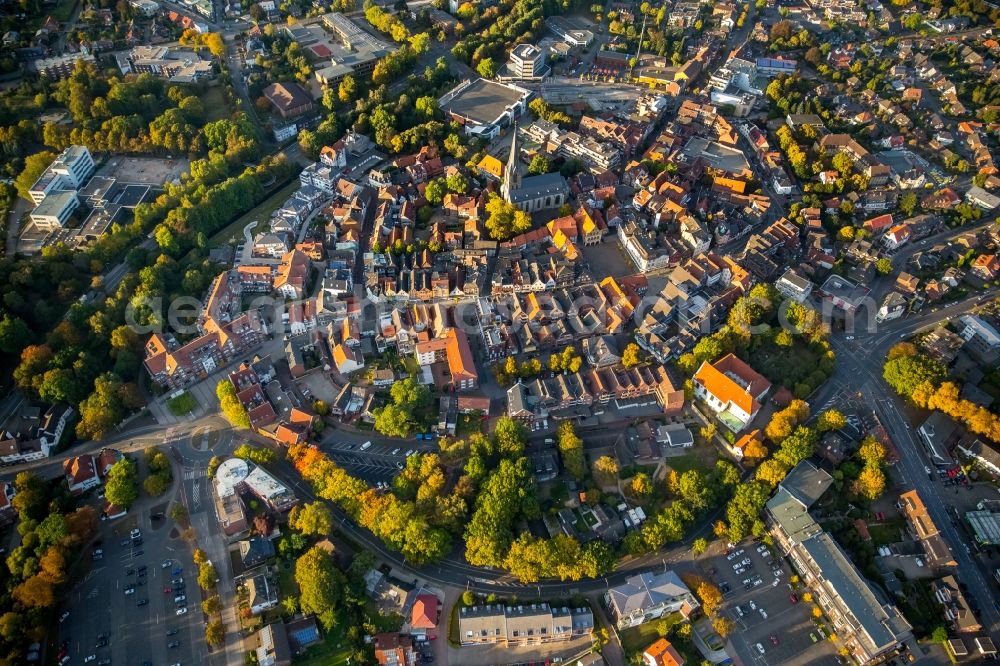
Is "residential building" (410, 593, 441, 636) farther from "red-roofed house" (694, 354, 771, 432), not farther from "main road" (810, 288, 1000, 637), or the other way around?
"main road" (810, 288, 1000, 637)

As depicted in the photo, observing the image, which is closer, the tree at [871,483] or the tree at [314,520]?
the tree at [314,520]

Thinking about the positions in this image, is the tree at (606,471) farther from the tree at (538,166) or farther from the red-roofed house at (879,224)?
the red-roofed house at (879,224)

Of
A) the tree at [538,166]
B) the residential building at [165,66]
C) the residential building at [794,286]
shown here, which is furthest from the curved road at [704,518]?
the residential building at [165,66]

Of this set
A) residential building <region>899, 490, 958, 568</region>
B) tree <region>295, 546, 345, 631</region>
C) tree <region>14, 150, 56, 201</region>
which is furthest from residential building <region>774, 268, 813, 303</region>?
tree <region>14, 150, 56, 201</region>

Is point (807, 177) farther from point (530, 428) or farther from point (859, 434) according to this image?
point (530, 428)

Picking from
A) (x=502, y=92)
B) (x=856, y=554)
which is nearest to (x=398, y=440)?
(x=856, y=554)
